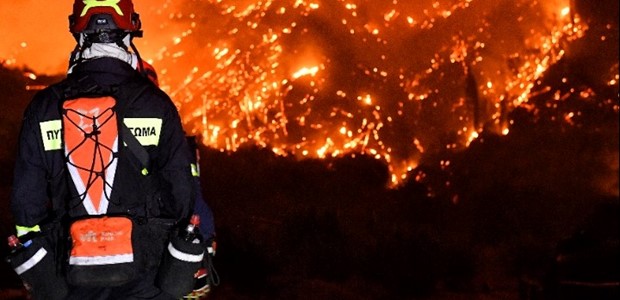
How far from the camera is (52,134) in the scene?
4.04m

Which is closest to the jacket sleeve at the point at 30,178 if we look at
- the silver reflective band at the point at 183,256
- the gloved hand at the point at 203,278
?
the silver reflective band at the point at 183,256

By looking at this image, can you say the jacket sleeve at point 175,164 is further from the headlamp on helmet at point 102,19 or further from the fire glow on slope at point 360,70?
the fire glow on slope at point 360,70

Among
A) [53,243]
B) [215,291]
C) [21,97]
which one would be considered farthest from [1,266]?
[53,243]

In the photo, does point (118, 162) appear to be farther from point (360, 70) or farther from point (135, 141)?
point (360, 70)

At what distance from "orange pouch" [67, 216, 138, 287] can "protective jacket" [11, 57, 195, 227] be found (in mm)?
120

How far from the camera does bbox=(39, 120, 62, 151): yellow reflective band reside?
4035 mm

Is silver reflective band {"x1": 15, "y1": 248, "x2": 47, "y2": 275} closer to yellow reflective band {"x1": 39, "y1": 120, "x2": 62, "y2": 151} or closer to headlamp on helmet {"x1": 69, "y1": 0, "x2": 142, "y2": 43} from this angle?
yellow reflective band {"x1": 39, "y1": 120, "x2": 62, "y2": 151}

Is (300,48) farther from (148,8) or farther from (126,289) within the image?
(126,289)

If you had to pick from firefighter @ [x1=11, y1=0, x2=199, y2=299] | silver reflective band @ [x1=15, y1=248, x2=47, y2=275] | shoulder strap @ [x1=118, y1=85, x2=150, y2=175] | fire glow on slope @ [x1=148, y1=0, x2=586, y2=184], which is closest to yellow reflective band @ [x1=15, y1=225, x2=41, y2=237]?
firefighter @ [x1=11, y1=0, x2=199, y2=299]

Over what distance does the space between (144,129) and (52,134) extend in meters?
0.47

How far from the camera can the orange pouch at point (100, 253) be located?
3879 millimetres

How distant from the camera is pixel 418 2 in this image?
12.0 meters

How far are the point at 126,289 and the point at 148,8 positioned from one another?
7809 mm

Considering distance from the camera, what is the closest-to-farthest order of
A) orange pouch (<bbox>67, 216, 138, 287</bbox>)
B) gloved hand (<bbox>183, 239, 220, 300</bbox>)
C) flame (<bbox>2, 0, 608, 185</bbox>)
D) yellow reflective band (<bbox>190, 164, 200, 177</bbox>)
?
1. orange pouch (<bbox>67, 216, 138, 287</bbox>)
2. yellow reflective band (<bbox>190, 164, 200, 177</bbox>)
3. gloved hand (<bbox>183, 239, 220, 300</bbox>)
4. flame (<bbox>2, 0, 608, 185</bbox>)
